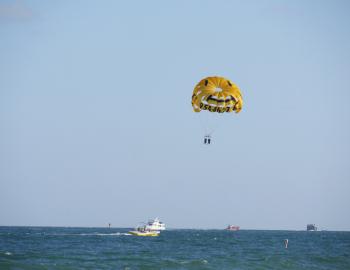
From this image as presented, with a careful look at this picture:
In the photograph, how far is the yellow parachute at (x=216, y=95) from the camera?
49875 millimetres

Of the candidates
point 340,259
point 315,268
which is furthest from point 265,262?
point 340,259

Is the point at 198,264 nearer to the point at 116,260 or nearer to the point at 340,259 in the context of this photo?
the point at 116,260

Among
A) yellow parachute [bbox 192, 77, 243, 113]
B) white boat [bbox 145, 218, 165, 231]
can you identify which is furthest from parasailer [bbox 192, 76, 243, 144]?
A: white boat [bbox 145, 218, 165, 231]

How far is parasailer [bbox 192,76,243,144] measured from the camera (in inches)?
1964

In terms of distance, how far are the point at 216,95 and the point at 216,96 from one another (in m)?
0.08

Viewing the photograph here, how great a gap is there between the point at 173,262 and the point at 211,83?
16.2m

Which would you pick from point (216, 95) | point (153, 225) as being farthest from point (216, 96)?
point (153, 225)

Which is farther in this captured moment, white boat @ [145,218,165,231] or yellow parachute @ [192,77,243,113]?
white boat @ [145,218,165,231]

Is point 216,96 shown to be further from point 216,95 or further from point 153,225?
point 153,225

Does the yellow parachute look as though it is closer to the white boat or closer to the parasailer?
the parasailer

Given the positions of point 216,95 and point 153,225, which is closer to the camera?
point 216,95

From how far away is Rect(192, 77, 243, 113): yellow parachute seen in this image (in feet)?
164

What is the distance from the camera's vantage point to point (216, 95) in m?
49.9

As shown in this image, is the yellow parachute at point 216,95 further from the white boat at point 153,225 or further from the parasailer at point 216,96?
the white boat at point 153,225
